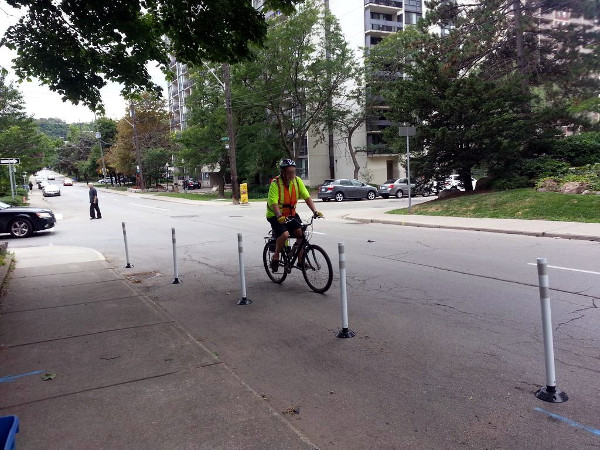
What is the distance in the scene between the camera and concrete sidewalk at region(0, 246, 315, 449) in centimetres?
321

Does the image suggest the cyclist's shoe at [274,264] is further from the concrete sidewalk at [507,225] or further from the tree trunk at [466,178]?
the tree trunk at [466,178]

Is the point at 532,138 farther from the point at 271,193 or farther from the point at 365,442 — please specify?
the point at 365,442

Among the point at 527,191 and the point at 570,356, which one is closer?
the point at 570,356

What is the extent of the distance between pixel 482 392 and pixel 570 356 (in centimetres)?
124

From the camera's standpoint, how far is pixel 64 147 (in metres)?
114

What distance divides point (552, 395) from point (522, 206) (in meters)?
13.5

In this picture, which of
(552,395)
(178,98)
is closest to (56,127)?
(178,98)

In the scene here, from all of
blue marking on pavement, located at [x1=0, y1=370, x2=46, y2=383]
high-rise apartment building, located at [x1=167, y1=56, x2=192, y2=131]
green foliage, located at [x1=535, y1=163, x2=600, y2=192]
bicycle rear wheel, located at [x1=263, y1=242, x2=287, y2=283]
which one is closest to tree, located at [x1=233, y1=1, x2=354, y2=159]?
green foliage, located at [x1=535, y1=163, x2=600, y2=192]

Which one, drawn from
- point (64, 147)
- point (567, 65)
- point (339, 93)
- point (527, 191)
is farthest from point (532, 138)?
point (64, 147)

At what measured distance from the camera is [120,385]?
407 cm

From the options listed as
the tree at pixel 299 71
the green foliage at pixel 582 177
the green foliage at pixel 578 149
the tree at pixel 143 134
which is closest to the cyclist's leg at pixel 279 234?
the green foliage at pixel 582 177

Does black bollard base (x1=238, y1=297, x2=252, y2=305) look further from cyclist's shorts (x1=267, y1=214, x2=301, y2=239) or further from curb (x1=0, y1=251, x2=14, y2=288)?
curb (x1=0, y1=251, x2=14, y2=288)

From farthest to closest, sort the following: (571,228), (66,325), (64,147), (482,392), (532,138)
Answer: (64,147)
(532,138)
(571,228)
(66,325)
(482,392)

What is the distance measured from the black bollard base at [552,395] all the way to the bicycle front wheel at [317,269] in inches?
145
